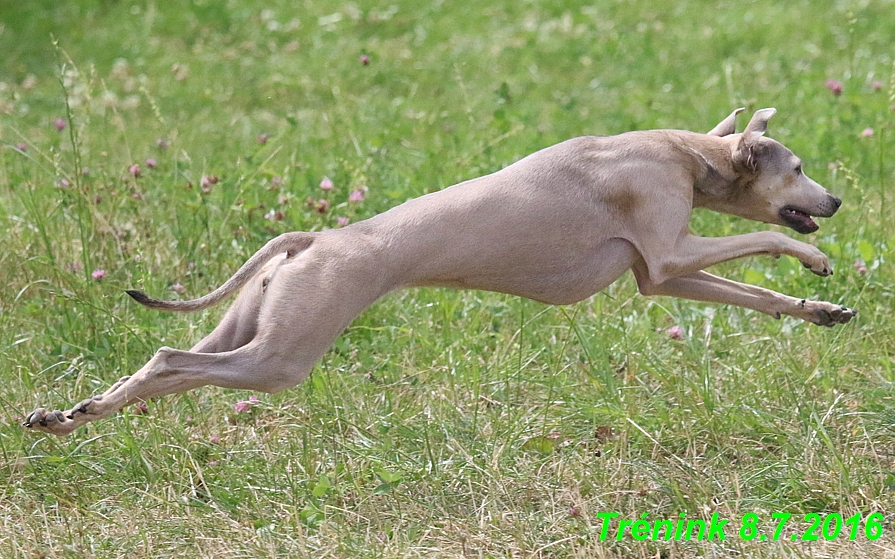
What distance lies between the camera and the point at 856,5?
38.1 feet

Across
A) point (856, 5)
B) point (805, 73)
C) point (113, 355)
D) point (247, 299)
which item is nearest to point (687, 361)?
Answer: point (247, 299)

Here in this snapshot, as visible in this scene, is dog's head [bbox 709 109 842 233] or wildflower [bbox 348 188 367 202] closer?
dog's head [bbox 709 109 842 233]

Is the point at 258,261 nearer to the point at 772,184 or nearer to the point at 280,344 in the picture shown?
the point at 280,344

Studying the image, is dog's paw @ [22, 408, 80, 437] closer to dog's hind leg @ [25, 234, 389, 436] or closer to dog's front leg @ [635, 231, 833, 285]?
dog's hind leg @ [25, 234, 389, 436]

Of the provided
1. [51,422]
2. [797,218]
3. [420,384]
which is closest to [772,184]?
[797,218]

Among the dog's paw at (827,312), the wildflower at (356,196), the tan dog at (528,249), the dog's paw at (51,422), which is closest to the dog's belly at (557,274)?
the tan dog at (528,249)

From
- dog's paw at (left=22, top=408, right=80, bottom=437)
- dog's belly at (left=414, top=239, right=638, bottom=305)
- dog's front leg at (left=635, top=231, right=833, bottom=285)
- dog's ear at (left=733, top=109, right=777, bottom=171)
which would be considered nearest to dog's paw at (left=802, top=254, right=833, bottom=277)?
dog's front leg at (left=635, top=231, right=833, bottom=285)

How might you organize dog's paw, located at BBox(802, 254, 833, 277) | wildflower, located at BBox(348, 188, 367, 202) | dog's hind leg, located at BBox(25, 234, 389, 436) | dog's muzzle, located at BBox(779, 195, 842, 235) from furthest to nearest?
wildflower, located at BBox(348, 188, 367, 202) → dog's muzzle, located at BBox(779, 195, 842, 235) → dog's paw, located at BBox(802, 254, 833, 277) → dog's hind leg, located at BBox(25, 234, 389, 436)

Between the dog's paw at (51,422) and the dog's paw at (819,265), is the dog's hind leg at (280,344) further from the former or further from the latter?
the dog's paw at (819,265)

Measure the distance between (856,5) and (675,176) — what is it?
788 centimetres

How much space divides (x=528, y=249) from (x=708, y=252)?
28.3 inches

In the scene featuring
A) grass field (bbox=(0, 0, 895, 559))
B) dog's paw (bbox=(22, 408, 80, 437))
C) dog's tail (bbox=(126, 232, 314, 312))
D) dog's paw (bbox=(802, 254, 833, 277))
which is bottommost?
grass field (bbox=(0, 0, 895, 559))

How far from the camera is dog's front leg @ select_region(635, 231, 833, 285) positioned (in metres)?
4.62

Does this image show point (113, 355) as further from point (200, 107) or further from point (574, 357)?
point (200, 107)
